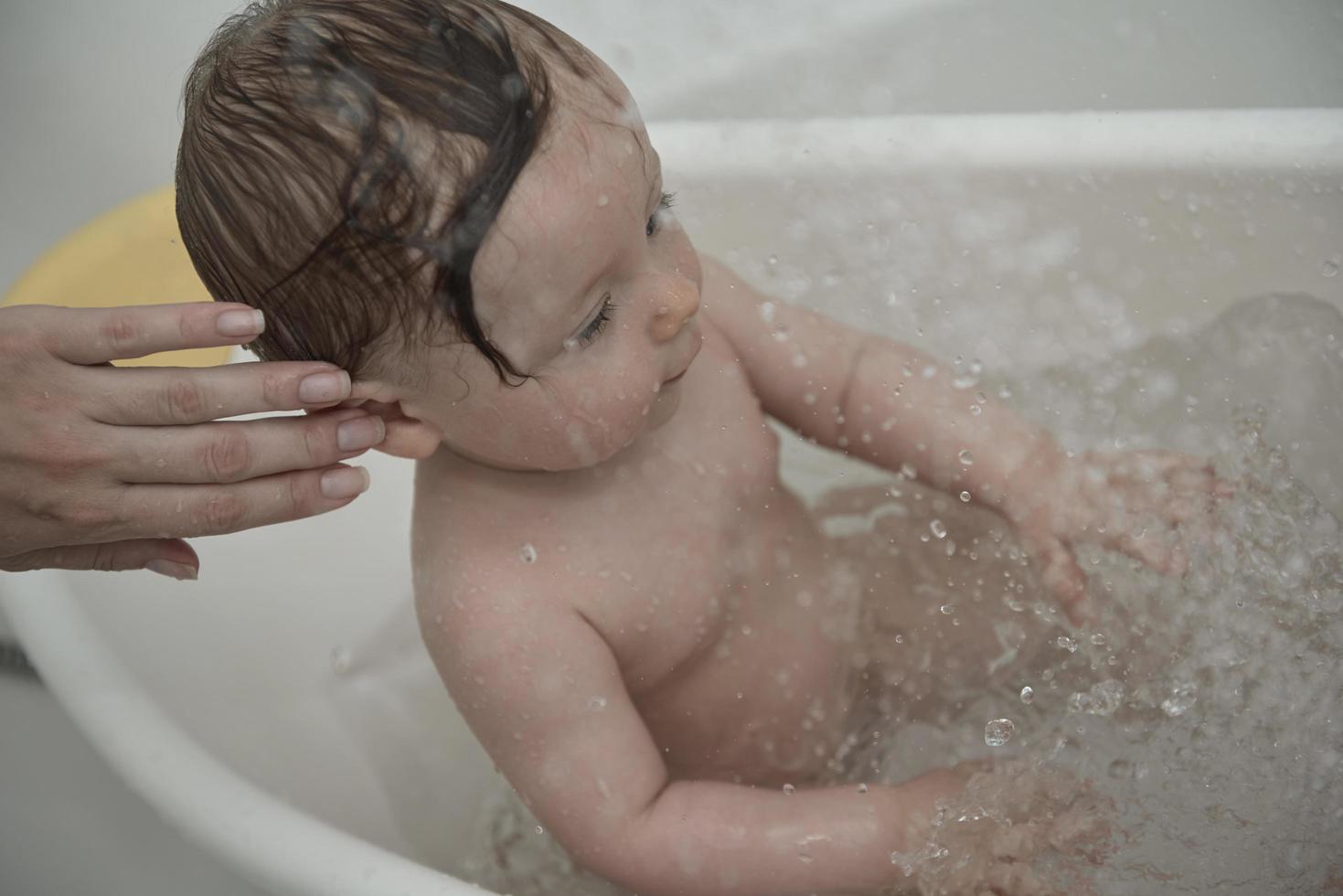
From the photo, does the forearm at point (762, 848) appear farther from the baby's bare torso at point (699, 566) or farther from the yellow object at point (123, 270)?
the yellow object at point (123, 270)

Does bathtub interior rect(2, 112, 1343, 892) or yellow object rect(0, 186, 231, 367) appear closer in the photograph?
bathtub interior rect(2, 112, 1343, 892)

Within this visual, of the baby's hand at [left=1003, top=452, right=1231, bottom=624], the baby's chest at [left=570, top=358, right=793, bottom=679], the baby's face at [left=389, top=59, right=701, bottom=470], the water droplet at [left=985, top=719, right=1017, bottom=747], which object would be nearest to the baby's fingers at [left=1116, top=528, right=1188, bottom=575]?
the baby's hand at [left=1003, top=452, right=1231, bottom=624]

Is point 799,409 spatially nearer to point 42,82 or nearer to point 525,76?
point 525,76

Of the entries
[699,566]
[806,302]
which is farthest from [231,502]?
[806,302]

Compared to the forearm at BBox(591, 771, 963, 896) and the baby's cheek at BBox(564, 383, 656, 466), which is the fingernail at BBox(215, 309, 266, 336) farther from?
the forearm at BBox(591, 771, 963, 896)

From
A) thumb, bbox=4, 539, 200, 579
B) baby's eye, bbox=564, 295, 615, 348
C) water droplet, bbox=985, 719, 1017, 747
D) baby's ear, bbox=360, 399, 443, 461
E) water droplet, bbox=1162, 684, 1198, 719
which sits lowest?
water droplet, bbox=985, 719, 1017, 747

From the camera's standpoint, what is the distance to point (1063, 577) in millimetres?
933

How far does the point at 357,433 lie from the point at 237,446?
66 mm

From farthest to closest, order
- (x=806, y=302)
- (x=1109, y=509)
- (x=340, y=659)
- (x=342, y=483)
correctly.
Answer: (x=806, y=302) < (x=340, y=659) < (x=1109, y=509) < (x=342, y=483)

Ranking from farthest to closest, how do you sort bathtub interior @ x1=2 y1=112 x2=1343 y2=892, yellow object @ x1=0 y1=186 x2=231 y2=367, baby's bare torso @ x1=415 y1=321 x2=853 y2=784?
yellow object @ x1=0 y1=186 x2=231 y2=367
bathtub interior @ x1=2 y1=112 x2=1343 y2=892
baby's bare torso @ x1=415 y1=321 x2=853 y2=784

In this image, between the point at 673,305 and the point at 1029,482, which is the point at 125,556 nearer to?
the point at 673,305

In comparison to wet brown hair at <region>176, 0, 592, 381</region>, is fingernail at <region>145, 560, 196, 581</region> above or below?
below

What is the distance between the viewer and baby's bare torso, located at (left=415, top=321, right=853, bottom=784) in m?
0.84

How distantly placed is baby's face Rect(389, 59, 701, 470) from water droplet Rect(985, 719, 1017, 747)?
0.37 meters
